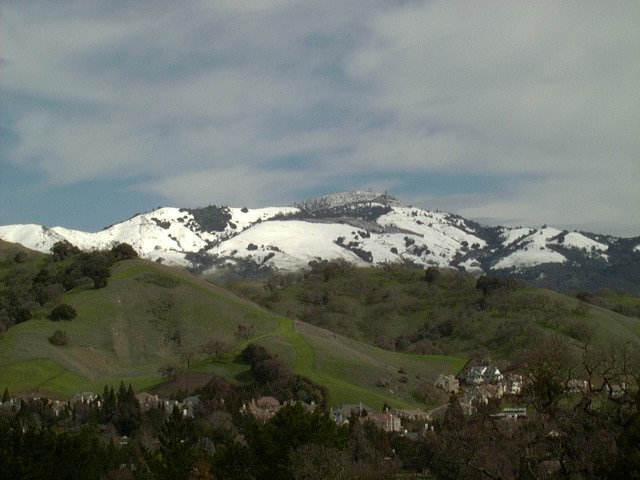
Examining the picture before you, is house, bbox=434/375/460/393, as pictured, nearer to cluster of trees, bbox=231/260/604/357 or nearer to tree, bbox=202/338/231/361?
cluster of trees, bbox=231/260/604/357

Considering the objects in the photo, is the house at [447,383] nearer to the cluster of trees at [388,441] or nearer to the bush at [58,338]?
the cluster of trees at [388,441]

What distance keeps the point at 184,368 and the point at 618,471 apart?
84016 mm

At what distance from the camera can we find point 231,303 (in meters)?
131

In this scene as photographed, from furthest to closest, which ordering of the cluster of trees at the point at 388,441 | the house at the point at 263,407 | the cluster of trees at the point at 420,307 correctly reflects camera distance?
the cluster of trees at the point at 420,307 < the house at the point at 263,407 < the cluster of trees at the point at 388,441

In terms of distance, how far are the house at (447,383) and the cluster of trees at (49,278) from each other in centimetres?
4966

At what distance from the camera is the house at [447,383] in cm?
10656

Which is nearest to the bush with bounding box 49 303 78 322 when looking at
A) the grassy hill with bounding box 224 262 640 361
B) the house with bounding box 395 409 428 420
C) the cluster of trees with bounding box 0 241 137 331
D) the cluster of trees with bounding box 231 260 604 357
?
the cluster of trees with bounding box 0 241 137 331

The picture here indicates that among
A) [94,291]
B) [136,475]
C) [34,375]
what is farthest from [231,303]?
[136,475]

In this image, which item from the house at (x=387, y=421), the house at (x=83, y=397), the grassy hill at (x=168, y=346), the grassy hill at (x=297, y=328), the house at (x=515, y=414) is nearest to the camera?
the house at (x=515, y=414)

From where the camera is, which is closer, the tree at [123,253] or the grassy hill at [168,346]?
the grassy hill at [168,346]

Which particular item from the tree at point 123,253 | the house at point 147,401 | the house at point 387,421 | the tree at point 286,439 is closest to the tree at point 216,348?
the house at point 147,401

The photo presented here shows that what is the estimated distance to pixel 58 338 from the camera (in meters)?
110

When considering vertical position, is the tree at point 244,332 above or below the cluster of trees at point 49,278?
below

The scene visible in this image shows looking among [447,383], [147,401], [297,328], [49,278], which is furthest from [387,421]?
[49,278]
